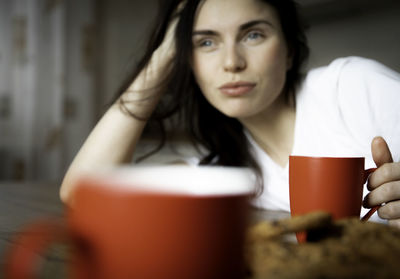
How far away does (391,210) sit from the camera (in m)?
0.55

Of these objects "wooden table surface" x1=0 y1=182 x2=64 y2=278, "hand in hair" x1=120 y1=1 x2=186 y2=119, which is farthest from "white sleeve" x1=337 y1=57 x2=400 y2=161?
"wooden table surface" x1=0 y1=182 x2=64 y2=278

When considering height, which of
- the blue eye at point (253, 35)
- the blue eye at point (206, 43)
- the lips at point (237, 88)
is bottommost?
the lips at point (237, 88)

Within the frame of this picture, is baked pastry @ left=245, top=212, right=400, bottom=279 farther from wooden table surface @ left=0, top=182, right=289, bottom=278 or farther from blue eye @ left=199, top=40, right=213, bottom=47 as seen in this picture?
blue eye @ left=199, top=40, right=213, bottom=47

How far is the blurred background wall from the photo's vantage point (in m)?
2.45

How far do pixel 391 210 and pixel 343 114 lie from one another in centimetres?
61

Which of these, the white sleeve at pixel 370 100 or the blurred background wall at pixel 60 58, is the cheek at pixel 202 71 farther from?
the blurred background wall at pixel 60 58

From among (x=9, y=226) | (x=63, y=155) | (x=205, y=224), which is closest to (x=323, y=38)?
(x=63, y=155)

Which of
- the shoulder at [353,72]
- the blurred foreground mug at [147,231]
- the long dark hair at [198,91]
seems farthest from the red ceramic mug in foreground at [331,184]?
the long dark hair at [198,91]

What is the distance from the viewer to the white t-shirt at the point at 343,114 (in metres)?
0.97

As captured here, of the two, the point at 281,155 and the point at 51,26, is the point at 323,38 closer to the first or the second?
the point at 281,155

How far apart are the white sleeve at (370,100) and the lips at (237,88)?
284 millimetres

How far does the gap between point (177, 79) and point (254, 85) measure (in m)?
0.27

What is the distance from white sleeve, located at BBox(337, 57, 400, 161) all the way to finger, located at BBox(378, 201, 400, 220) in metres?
0.42

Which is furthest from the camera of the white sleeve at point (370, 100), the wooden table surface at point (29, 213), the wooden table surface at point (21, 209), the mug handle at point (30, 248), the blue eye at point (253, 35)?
the blue eye at point (253, 35)
